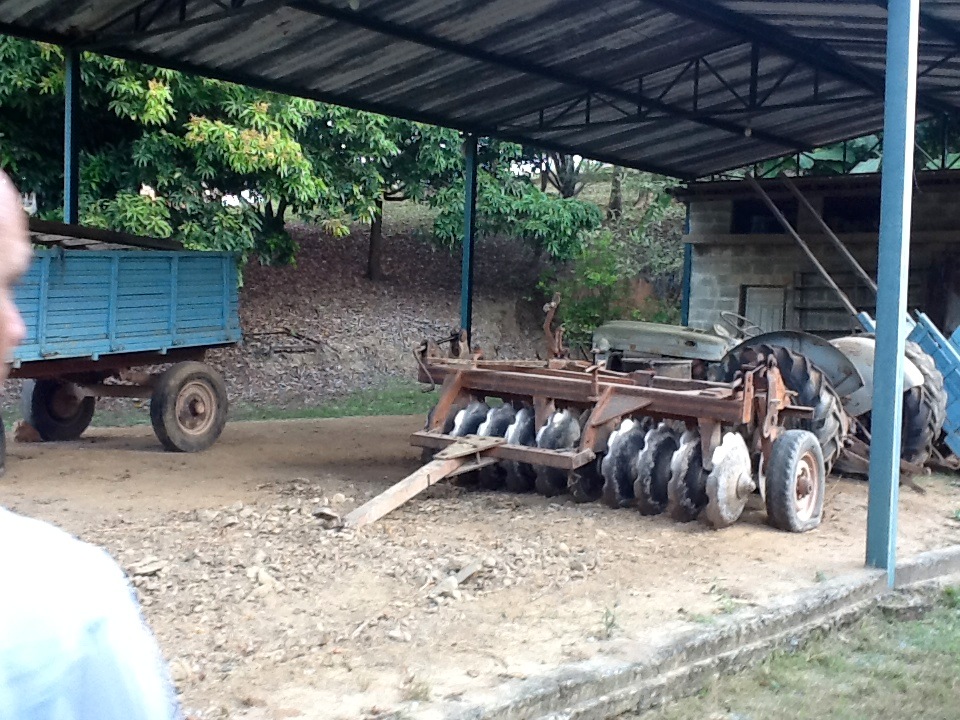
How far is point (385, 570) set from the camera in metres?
5.43

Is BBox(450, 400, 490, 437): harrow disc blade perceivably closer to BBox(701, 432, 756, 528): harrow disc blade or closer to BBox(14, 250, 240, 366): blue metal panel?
BBox(701, 432, 756, 528): harrow disc blade

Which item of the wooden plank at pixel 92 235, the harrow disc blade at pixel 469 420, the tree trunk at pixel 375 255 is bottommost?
the harrow disc blade at pixel 469 420

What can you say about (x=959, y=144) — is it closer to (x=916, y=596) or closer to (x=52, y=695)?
(x=916, y=596)

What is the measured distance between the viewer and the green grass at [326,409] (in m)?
13.1

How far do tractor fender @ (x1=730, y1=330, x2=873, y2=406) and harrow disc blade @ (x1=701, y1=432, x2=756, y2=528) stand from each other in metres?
2.11

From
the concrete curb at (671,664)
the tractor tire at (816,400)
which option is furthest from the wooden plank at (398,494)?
the tractor tire at (816,400)

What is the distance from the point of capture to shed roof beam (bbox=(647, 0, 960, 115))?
10.1m

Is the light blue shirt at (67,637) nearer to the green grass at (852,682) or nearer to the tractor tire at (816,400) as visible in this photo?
the green grass at (852,682)

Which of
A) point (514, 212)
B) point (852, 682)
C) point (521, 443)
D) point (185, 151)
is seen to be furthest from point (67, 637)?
point (514, 212)

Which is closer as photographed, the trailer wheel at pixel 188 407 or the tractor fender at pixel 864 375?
the tractor fender at pixel 864 375

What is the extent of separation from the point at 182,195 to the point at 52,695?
1398 centimetres

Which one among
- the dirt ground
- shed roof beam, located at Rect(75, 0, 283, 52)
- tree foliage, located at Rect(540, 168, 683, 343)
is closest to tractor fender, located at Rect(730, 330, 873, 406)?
the dirt ground

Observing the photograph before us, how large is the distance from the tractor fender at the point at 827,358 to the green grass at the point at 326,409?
638 centimetres

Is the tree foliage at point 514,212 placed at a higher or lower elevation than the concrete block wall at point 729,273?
higher
